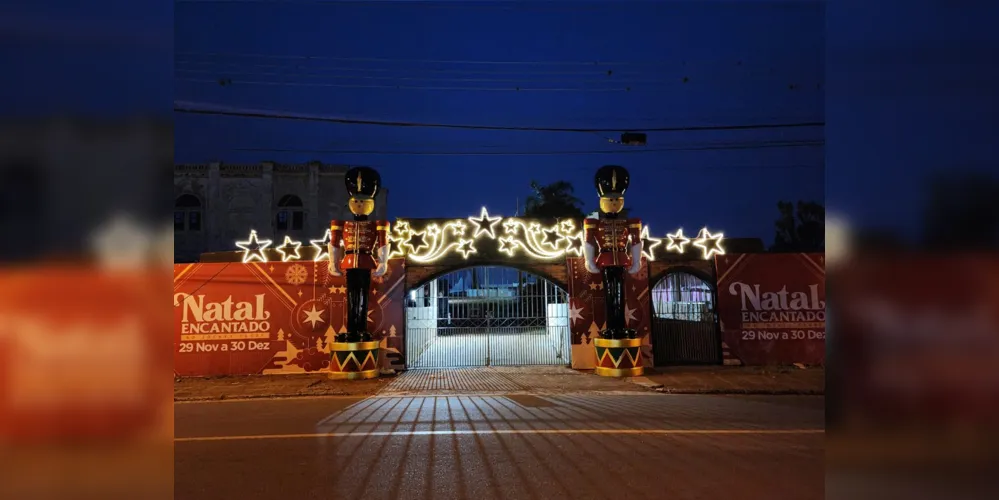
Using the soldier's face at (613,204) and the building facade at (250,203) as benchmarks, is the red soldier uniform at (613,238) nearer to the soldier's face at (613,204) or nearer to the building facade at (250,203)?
the soldier's face at (613,204)

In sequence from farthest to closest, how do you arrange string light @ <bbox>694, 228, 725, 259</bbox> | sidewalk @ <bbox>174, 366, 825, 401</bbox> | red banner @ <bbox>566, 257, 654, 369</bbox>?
string light @ <bbox>694, 228, 725, 259</bbox>, red banner @ <bbox>566, 257, 654, 369</bbox>, sidewalk @ <bbox>174, 366, 825, 401</bbox>

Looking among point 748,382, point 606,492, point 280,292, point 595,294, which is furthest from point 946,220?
point 280,292

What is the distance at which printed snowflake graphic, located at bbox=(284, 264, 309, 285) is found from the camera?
43.6ft

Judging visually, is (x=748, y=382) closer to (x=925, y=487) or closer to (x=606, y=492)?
(x=606, y=492)

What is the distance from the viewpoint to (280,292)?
13.2 m

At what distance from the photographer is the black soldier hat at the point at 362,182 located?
1232cm

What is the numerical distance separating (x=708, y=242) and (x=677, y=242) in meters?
0.86

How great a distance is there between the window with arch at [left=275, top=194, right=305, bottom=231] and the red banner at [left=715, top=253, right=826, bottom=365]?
27622 millimetres

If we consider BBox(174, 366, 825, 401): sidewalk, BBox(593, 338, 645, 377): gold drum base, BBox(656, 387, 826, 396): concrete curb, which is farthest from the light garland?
BBox(656, 387, 826, 396): concrete curb

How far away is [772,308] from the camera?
1370cm

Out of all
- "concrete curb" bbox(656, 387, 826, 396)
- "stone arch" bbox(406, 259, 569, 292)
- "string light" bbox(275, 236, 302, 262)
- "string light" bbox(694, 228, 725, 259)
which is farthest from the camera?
"string light" bbox(694, 228, 725, 259)

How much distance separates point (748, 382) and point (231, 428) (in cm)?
961

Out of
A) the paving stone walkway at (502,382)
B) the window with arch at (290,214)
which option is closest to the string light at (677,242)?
the paving stone walkway at (502,382)

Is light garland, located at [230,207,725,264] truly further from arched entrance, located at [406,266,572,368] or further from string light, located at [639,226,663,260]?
arched entrance, located at [406,266,572,368]
